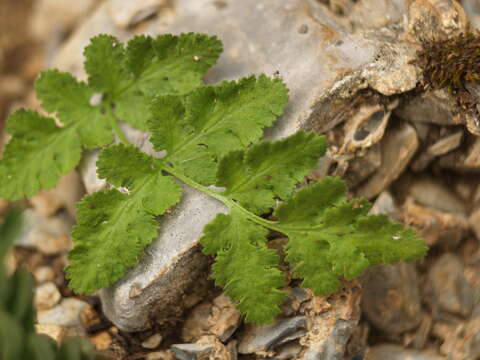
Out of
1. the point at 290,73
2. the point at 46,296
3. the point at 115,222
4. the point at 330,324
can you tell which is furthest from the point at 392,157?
the point at 46,296

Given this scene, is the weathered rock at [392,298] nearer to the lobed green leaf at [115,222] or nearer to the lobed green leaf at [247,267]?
the lobed green leaf at [247,267]

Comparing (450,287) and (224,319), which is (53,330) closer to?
(224,319)

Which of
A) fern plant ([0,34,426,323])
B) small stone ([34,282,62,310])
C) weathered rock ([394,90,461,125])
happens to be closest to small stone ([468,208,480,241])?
weathered rock ([394,90,461,125])

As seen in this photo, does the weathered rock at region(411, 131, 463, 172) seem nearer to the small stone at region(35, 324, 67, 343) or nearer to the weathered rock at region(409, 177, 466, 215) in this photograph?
the weathered rock at region(409, 177, 466, 215)

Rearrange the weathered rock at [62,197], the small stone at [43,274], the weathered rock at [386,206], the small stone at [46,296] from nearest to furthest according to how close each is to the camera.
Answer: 1. the weathered rock at [386,206]
2. the small stone at [46,296]
3. the small stone at [43,274]
4. the weathered rock at [62,197]

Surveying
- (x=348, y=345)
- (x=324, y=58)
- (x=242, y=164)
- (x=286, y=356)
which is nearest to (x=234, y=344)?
(x=286, y=356)

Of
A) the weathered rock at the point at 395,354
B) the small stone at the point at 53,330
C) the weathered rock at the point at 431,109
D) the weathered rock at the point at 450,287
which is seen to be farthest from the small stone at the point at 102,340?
the weathered rock at the point at 431,109
